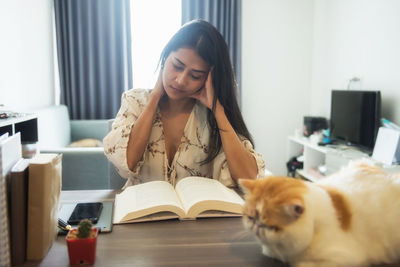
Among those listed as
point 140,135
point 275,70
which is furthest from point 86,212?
point 275,70

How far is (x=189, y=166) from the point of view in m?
1.36

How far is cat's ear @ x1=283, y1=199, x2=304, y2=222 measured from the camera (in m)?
0.50

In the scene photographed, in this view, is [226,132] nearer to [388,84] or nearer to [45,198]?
[45,198]

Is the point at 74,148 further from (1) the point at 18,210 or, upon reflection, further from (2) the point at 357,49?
(2) the point at 357,49

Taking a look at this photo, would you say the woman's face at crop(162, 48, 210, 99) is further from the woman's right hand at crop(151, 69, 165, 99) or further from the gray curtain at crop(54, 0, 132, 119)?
the gray curtain at crop(54, 0, 132, 119)

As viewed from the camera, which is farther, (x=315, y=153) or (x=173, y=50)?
(x=315, y=153)

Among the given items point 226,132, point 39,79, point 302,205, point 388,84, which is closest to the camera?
point 302,205

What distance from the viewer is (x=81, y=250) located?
0.62 m

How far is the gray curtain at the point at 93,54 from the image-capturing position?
143 inches

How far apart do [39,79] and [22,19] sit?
0.63m

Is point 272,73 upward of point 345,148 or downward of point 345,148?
upward

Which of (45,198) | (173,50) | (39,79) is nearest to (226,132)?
(173,50)

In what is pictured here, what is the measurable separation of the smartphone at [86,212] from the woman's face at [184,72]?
55cm

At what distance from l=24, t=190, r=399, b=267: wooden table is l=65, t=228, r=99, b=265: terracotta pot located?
0.02 metres
